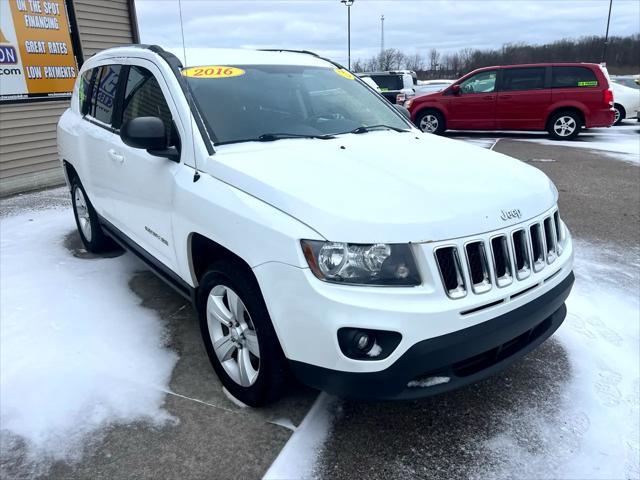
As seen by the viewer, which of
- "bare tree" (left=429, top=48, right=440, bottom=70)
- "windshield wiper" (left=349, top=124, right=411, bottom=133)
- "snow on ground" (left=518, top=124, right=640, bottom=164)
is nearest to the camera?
"windshield wiper" (left=349, top=124, right=411, bottom=133)

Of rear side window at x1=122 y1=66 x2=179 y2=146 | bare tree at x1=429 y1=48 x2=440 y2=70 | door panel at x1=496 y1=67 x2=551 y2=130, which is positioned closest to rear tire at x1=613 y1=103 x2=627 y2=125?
door panel at x1=496 y1=67 x2=551 y2=130

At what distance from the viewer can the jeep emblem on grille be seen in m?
2.39

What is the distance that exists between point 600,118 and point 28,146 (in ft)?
40.3

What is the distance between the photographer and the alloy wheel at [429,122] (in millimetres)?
14058

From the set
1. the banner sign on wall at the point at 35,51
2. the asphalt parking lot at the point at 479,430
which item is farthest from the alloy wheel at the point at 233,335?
the banner sign on wall at the point at 35,51

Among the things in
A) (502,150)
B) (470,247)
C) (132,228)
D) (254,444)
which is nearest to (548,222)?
(470,247)

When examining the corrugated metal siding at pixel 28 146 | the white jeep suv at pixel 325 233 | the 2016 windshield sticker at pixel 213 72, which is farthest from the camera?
the corrugated metal siding at pixel 28 146

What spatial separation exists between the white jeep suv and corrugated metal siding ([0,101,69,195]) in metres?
5.36

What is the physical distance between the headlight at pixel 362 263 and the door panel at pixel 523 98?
12293mm

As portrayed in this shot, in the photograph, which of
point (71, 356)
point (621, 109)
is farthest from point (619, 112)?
point (71, 356)

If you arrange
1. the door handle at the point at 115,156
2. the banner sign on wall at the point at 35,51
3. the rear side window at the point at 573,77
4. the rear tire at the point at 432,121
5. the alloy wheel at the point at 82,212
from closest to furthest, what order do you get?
1. the door handle at the point at 115,156
2. the alloy wheel at the point at 82,212
3. the banner sign on wall at the point at 35,51
4. the rear side window at the point at 573,77
5. the rear tire at the point at 432,121

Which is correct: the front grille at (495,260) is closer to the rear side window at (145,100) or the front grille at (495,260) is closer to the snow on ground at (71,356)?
the snow on ground at (71,356)

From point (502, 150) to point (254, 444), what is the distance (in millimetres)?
10038

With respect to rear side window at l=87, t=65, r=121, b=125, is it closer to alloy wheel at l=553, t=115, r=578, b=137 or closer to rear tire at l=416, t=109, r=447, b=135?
rear tire at l=416, t=109, r=447, b=135
